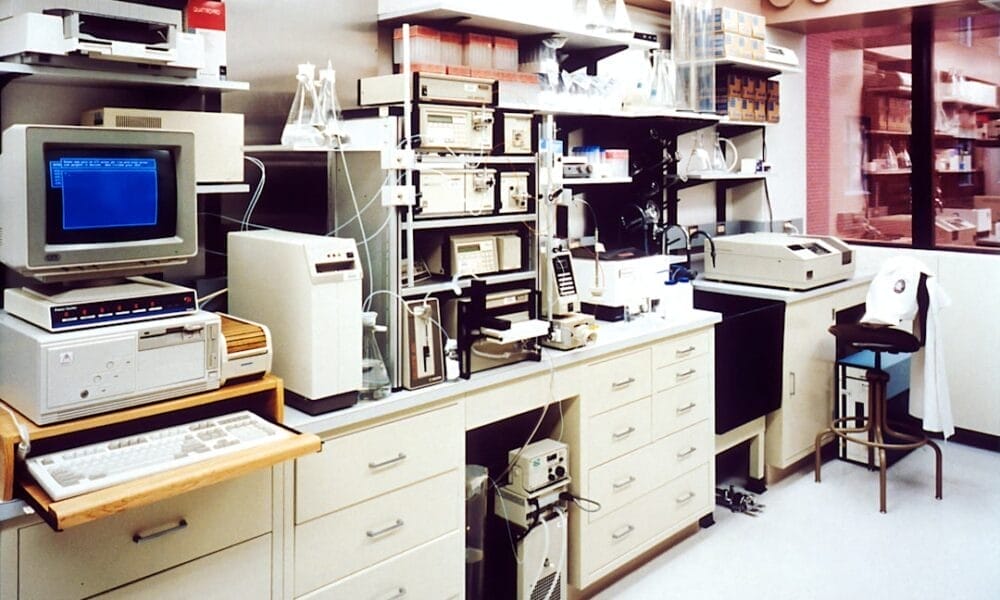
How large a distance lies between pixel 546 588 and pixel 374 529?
0.82 metres

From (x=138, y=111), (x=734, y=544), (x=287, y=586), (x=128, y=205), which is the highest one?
(x=138, y=111)

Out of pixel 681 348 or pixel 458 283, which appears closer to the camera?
pixel 458 283

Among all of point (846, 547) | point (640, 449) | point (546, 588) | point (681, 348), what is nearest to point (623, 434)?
point (640, 449)

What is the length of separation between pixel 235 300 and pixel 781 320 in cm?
265

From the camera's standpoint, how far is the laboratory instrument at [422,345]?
7.80 feet

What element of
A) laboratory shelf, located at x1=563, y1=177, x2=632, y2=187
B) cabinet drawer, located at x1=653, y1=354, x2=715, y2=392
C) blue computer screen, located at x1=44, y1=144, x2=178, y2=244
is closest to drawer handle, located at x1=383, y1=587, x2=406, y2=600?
blue computer screen, located at x1=44, y1=144, x2=178, y2=244

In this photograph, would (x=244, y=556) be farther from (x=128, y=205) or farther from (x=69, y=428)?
(x=128, y=205)

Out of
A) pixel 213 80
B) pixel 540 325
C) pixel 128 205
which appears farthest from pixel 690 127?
pixel 128 205

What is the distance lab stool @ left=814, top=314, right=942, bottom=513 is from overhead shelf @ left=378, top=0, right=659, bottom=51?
1826mm

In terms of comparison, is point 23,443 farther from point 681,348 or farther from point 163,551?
point 681,348

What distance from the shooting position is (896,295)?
3.76 metres

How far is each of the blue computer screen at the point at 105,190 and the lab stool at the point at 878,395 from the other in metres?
3.20

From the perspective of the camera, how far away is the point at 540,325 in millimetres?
2623

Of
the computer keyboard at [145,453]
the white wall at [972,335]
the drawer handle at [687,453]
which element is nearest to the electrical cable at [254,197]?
the computer keyboard at [145,453]
